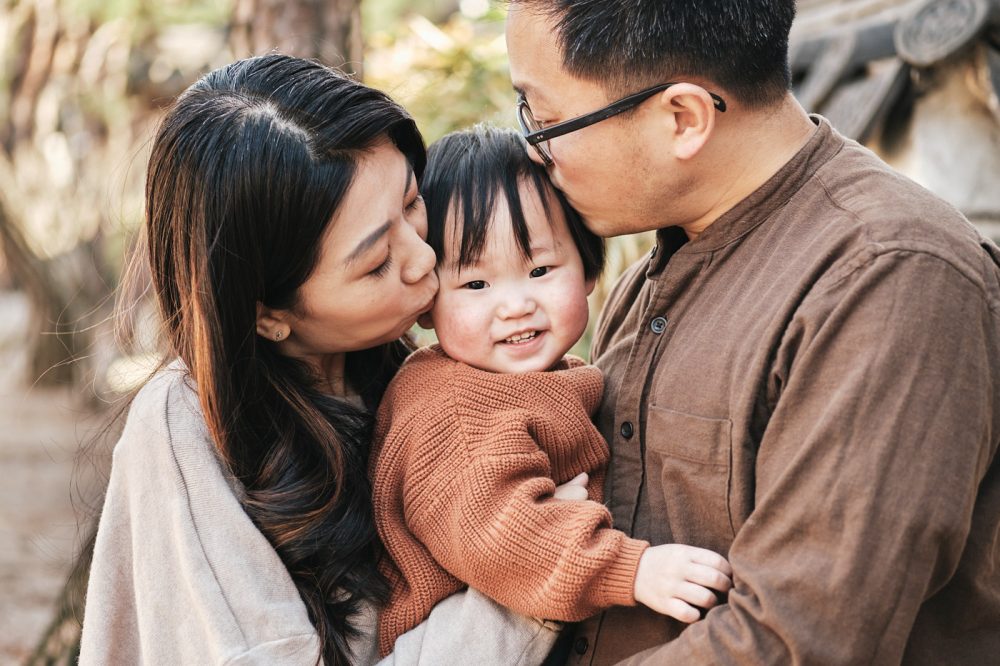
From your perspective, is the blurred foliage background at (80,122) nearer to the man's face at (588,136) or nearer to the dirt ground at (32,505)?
the dirt ground at (32,505)

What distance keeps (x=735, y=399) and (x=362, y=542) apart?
2.82 feet

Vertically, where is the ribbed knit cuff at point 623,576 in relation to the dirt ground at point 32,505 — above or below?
above

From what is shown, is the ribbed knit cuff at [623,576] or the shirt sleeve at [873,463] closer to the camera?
the shirt sleeve at [873,463]

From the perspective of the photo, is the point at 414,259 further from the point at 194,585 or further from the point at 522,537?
the point at 194,585

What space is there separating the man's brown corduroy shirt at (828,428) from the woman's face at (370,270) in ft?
1.82

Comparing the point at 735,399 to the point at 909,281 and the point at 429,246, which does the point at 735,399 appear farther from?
the point at 429,246

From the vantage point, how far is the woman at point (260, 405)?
202 centimetres

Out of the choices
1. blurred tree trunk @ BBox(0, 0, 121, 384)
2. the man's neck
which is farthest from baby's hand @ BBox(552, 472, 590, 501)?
blurred tree trunk @ BBox(0, 0, 121, 384)

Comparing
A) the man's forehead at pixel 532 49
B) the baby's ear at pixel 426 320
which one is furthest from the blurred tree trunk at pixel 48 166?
the man's forehead at pixel 532 49

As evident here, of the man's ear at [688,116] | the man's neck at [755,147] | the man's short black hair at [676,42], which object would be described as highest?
the man's short black hair at [676,42]

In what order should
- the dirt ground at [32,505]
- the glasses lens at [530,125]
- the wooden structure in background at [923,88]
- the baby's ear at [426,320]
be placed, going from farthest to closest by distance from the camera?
1. the dirt ground at [32,505]
2. the wooden structure in background at [923,88]
3. the baby's ear at [426,320]
4. the glasses lens at [530,125]

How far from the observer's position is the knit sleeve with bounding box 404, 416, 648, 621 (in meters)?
1.96

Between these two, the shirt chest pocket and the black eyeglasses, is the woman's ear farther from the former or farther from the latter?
the shirt chest pocket

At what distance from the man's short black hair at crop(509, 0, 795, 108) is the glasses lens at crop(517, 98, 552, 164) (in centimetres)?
18
